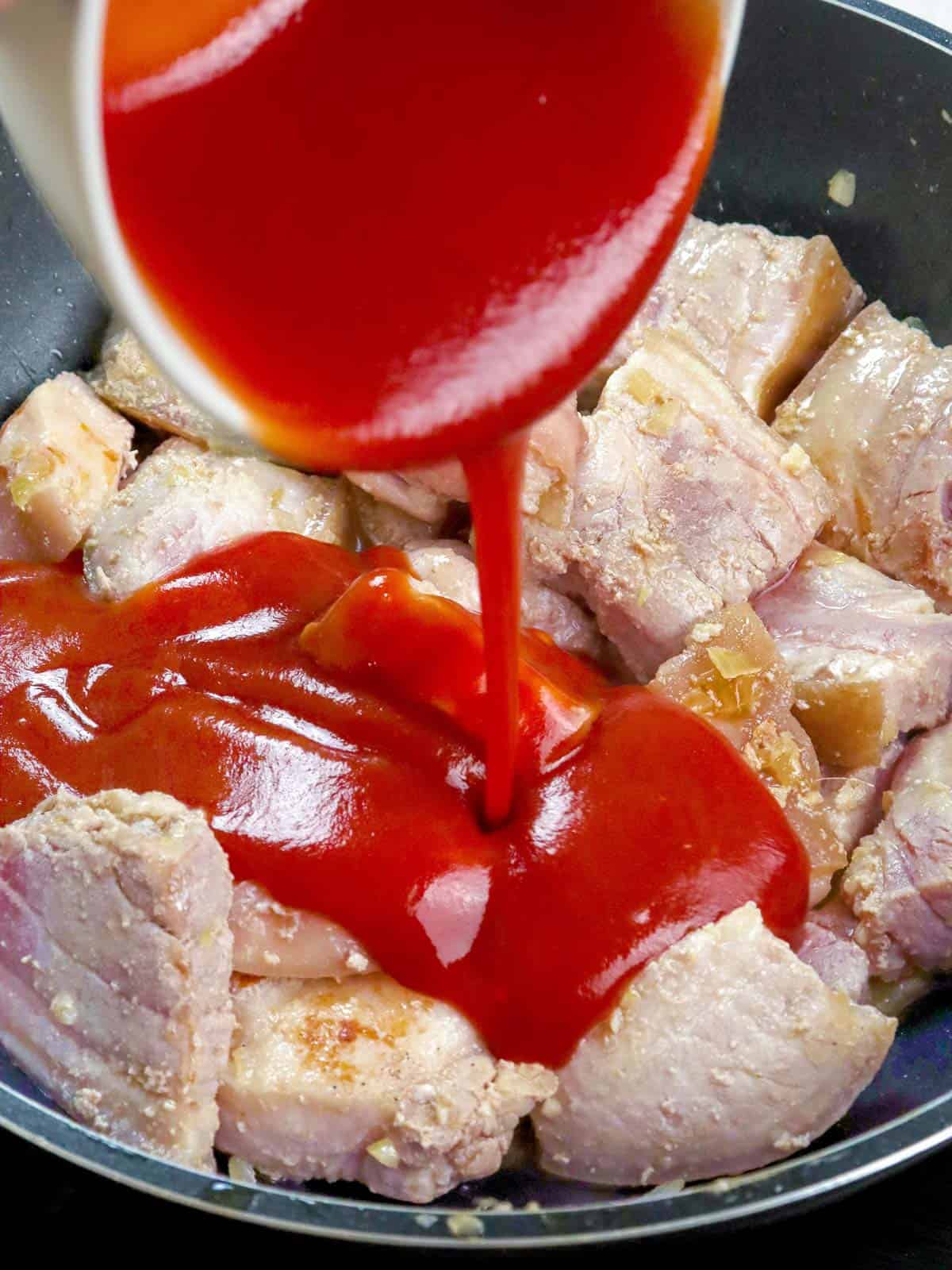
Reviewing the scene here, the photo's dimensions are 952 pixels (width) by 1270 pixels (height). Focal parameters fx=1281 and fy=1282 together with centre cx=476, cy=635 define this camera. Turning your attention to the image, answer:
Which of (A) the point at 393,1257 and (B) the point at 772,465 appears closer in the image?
(A) the point at 393,1257

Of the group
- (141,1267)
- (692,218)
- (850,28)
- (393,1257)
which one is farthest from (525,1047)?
(850,28)

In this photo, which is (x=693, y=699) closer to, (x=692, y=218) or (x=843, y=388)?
(x=843, y=388)

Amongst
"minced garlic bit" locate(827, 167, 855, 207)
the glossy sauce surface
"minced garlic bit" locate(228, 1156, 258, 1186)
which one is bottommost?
"minced garlic bit" locate(228, 1156, 258, 1186)

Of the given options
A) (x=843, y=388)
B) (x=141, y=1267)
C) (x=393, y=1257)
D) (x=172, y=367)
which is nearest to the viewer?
(x=172, y=367)

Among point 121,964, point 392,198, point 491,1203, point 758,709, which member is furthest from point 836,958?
point 392,198

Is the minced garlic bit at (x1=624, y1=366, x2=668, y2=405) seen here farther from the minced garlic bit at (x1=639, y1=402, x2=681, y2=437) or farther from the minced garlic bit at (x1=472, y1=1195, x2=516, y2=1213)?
the minced garlic bit at (x1=472, y1=1195, x2=516, y2=1213)

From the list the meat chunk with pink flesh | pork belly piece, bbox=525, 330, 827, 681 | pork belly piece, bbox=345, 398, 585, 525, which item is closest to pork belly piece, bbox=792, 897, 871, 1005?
the meat chunk with pink flesh

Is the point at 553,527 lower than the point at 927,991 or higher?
higher
